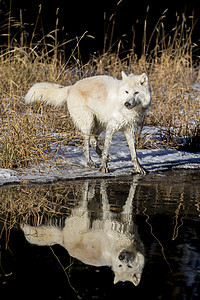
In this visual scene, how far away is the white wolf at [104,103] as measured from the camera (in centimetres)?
550

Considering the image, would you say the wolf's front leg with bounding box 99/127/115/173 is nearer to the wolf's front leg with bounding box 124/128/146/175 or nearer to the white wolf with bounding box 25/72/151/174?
the white wolf with bounding box 25/72/151/174

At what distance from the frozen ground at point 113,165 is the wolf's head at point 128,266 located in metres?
2.23

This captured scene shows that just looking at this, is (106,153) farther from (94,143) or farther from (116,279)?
(116,279)

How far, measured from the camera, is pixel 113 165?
228 inches

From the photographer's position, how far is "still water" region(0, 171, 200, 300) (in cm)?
221

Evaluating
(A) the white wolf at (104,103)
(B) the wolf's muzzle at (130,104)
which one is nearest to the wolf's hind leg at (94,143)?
(A) the white wolf at (104,103)

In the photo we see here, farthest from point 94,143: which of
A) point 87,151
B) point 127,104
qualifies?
point 127,104

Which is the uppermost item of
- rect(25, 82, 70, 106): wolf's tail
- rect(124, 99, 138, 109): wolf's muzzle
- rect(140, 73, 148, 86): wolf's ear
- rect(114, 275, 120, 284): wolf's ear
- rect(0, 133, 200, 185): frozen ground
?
rect(114, 275, 120, 284): wolf's ear

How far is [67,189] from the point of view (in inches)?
175

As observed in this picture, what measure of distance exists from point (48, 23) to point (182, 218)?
1038 centimetres

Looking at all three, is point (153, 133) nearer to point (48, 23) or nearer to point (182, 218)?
point (182, 218)

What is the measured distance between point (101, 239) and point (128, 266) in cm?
45

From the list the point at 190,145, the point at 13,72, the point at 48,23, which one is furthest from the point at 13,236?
the point at 48,23

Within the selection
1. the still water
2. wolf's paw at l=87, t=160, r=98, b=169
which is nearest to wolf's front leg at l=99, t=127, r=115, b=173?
wolf's paw at l=87, t=160, r=98, b=169
